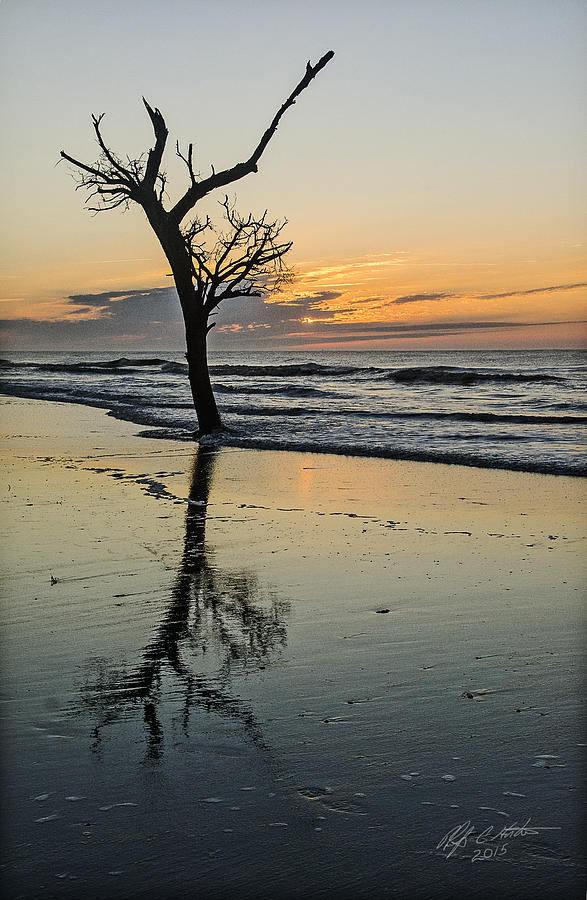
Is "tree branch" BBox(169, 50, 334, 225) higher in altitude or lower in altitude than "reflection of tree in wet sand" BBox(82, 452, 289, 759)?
higher

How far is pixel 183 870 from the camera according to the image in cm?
253

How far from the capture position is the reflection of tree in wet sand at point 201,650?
3643 mm

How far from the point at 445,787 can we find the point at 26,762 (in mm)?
1620

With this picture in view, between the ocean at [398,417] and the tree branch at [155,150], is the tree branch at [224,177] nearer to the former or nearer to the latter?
the tree branch at [155,150]

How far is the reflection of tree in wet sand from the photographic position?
3.64m

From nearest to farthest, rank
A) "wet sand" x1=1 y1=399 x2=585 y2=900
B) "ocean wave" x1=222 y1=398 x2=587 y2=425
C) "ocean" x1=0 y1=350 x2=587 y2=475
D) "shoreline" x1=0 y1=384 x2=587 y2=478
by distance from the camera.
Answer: "wet sand" x1=1 y1=399 x2=585 y2=900
"shoreline" x1=0 y1=384 x2=587 y2=478
"ocean" x1=0 y1=350 x2=587 y2=475
"ocean wave" x1=222 y1=398 x2=587 y2=425

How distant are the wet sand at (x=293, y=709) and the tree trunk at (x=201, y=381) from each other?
9.78m

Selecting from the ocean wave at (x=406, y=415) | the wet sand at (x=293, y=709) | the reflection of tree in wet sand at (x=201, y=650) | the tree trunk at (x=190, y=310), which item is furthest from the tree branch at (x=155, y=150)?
the reflection of tree in wet sand at (x=201, y=650)

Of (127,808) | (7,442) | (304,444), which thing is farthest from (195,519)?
(7,442)
